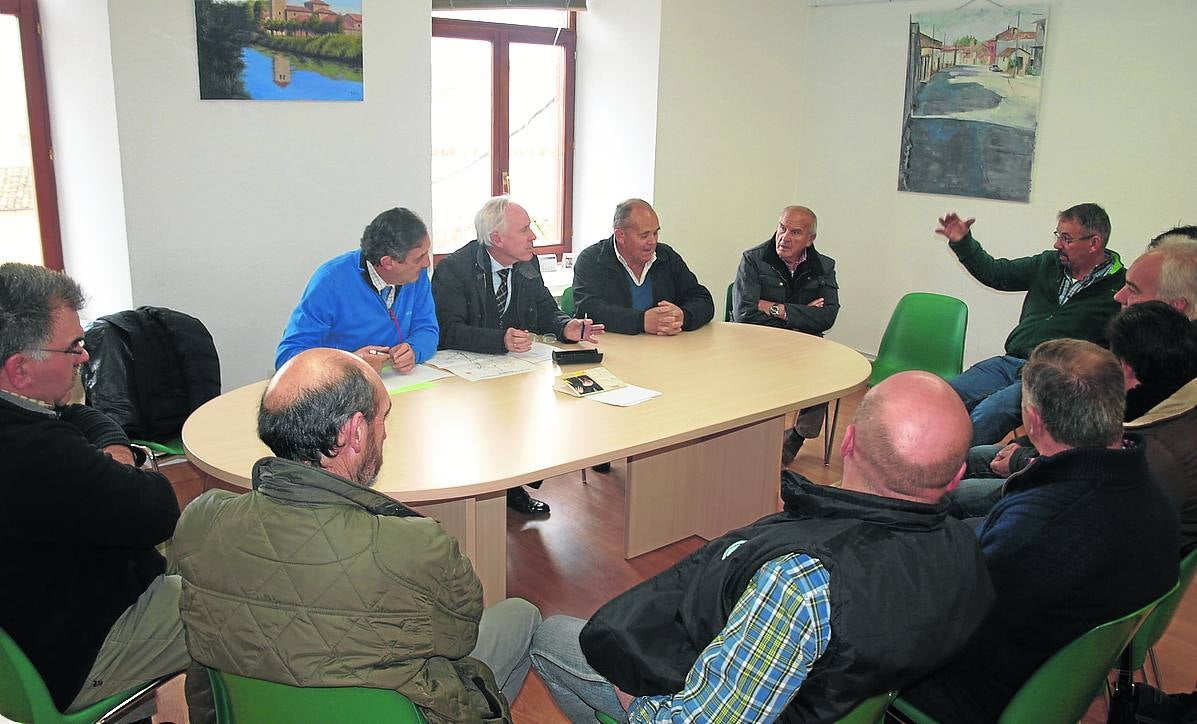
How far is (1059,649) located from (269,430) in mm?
1558

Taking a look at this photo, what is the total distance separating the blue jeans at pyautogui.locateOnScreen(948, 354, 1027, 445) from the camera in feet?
12.8

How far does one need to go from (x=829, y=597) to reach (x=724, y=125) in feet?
16.9

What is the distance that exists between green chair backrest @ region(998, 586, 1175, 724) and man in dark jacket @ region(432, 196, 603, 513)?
2.33 meters

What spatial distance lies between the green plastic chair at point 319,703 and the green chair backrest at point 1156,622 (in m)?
1.75

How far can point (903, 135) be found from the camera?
615cm

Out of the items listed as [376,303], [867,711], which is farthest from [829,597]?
[376,303]

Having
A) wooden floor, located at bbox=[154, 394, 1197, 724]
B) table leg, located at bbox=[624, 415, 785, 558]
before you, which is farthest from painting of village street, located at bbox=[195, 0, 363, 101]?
table leg, located at bbox=[624, 415, 785, 558]

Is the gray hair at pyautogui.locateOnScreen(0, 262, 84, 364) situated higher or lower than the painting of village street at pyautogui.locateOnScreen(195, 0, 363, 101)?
lower

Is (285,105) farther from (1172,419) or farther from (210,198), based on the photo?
(1172,419)

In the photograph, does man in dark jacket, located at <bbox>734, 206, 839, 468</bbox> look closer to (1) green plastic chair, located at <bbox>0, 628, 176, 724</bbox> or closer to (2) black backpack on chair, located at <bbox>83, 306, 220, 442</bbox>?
(2) black backpack on chair, located at <bbox>83, 306, 220, 442</bbox>

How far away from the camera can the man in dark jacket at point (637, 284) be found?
13.9ft

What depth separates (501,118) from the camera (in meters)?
5.91

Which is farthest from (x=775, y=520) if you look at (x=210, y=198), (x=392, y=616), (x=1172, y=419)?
(x=210, y=198)

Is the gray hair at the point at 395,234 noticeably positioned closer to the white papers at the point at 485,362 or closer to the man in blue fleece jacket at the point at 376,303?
the man in blue fleece jacket at the point at 376,303
